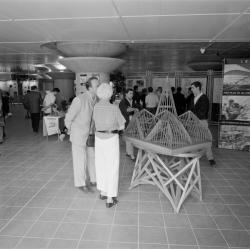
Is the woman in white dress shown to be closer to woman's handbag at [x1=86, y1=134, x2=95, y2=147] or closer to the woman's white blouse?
the woman's white blouse

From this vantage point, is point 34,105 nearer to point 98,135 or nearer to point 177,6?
point 98,135

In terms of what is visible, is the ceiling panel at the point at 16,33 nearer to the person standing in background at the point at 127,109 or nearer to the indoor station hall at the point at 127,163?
the indoor station hall at the point at 127,163

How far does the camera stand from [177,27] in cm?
482

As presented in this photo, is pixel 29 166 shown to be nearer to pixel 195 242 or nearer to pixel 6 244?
pixel 6 244

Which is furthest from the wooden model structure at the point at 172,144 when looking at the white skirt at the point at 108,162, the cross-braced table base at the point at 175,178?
the white skirt at the point at 108,162

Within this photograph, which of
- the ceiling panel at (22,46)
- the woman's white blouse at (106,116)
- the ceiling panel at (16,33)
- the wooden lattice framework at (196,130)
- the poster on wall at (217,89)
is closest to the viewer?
the woman's white blouse at (106,116)

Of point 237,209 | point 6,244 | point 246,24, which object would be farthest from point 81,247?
point 246,24

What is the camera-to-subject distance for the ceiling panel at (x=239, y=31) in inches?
170

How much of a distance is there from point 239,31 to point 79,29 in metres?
3.09

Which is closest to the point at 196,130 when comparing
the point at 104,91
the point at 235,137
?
the point at 104,91

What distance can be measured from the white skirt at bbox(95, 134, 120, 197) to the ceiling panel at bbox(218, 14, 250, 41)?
287 centimetres

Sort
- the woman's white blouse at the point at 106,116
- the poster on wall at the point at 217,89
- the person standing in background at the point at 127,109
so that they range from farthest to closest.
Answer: the poster on wall at the point at 217,89, the person standing in background at the point at 127,109, the woman's white blouse at the point at 106,116

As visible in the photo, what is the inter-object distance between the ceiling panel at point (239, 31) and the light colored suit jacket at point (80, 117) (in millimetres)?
2756

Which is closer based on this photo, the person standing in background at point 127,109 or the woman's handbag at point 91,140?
the woman's handbag at point 91,140
